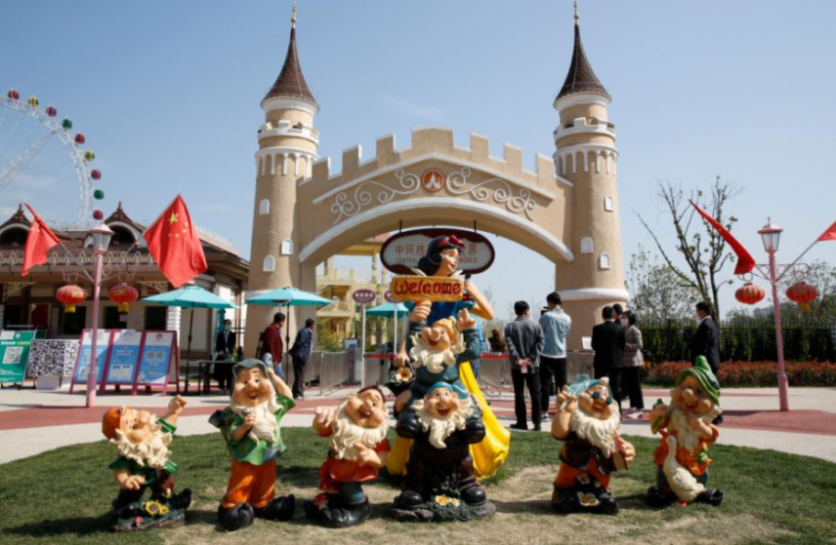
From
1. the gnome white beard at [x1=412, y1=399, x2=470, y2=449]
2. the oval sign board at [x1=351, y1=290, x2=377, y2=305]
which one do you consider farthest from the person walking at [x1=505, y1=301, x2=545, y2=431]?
the oval sign board at [x1=351, y1=290, x2=377, y2=305]

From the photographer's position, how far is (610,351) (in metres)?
7.84

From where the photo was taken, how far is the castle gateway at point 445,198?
15.4 metres

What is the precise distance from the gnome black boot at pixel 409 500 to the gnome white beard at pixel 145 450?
150cm

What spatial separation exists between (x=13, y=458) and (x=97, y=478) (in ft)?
6.09

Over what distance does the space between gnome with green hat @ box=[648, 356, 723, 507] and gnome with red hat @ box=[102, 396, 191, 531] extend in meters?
3.22

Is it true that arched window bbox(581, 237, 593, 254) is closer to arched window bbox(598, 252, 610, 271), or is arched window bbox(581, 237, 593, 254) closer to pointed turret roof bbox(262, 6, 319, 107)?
arched window bbox(598, 252, 610, 271)

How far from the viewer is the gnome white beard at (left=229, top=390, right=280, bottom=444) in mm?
3613

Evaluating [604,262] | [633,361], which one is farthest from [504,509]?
[604,262]

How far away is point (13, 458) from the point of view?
609 cm

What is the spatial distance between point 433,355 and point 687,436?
5.93ft

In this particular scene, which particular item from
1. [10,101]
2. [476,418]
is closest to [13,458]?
[476,418]

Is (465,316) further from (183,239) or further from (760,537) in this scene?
(183,239)

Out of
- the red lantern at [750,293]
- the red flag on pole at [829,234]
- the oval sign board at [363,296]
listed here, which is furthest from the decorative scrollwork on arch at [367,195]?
the red flag on pole at [829,234]

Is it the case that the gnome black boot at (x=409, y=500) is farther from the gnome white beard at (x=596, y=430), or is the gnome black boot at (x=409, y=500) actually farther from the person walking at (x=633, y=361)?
the person walking at (x=633, y=361)
